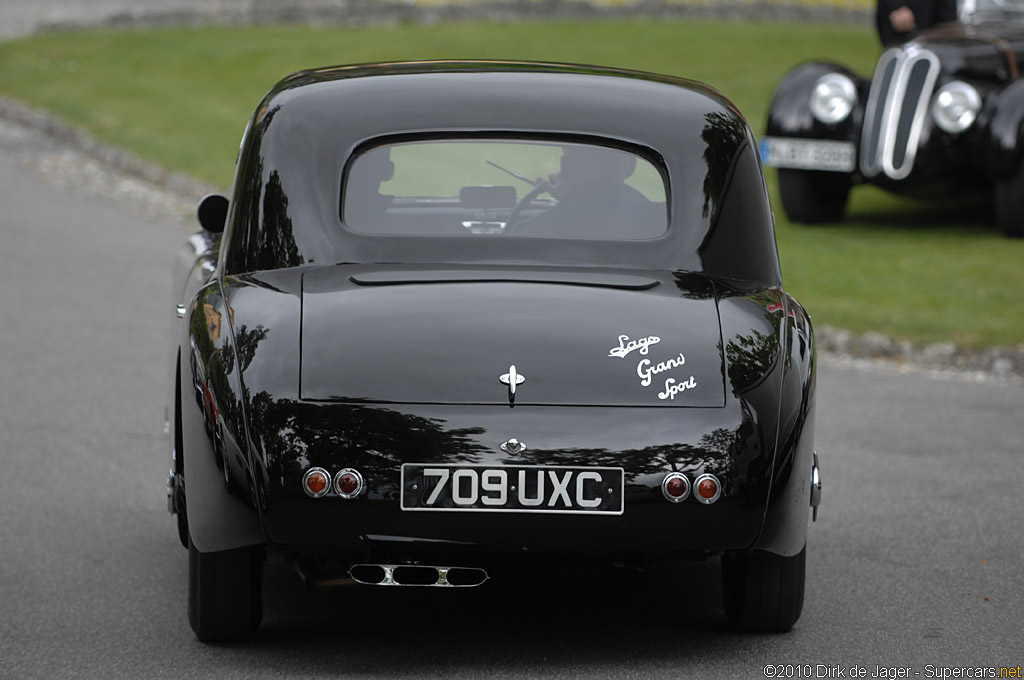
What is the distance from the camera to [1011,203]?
1170 cm

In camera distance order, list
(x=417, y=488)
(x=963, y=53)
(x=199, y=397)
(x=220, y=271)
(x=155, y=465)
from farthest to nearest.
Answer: (x=963, y=53), (x=155, y=465), (x=220, y=271), (x=199, y=397), (x=417, y=488)

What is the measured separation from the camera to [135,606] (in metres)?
4.62

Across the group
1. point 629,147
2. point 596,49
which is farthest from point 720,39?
point 629,147

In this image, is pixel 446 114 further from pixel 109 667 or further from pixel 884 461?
pixel 884 461

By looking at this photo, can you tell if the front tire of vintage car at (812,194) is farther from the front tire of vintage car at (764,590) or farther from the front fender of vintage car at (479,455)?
the front fender of vintage car at (479,455)

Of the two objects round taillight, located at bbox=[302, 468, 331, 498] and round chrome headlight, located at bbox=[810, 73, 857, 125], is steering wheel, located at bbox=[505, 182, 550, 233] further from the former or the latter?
round chrome headlight, located at bbox=[810, 73, 857, 125]

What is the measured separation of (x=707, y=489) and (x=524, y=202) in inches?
49.4

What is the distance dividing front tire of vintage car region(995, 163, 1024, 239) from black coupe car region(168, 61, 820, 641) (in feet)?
24.7

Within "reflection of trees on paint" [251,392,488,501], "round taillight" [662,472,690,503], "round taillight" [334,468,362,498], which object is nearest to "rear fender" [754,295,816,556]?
"round taillight" [662,472,690,503]

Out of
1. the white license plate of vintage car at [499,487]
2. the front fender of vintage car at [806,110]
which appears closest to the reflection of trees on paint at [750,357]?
the white license plate of vintage car at [499,487]

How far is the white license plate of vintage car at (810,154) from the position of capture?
1191cm

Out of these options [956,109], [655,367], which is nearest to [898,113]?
[956,109]

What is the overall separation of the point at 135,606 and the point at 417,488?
1.38m

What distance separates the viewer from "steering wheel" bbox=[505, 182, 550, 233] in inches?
178
